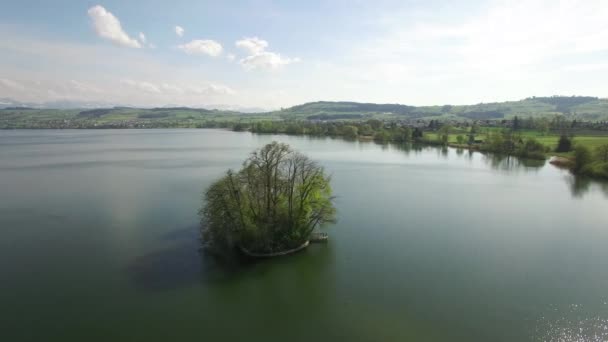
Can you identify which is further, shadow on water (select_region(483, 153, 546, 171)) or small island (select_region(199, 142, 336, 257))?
shadow on water (select_region(483, 153, 546, 171))

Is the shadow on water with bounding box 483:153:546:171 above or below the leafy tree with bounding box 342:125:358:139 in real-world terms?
below

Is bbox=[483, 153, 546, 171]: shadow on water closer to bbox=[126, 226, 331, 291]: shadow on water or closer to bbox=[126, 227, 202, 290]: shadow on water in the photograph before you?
bbox=[126, 226, 331, 291]: shadow on water

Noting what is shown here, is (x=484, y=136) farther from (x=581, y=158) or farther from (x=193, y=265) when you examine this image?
(x=193, y=265)

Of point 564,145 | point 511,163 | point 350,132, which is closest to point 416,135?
point 350,132

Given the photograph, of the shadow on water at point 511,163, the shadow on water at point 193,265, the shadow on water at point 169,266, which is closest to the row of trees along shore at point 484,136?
the shadow on water at point 511,163

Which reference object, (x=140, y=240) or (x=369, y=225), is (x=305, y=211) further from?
(x=140, y=240)

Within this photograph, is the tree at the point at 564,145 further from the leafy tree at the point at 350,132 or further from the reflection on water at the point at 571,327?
the reflection on water at the point at 571,327

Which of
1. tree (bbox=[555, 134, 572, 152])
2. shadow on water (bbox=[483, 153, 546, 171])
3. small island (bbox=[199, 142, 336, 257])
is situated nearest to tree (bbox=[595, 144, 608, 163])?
shadow on water (bbox=[483, 153, 546, 171])
